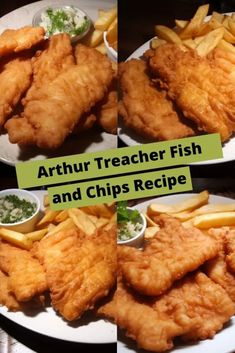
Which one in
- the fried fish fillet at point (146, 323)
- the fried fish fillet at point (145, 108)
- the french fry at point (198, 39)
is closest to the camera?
the fried fish fillet at point (146, 323)

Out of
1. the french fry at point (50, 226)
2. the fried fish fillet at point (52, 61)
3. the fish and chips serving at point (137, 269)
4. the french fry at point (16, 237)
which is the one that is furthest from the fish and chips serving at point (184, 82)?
the french fry at point (16, 237)

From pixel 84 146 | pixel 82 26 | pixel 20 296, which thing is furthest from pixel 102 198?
pixel 82 26

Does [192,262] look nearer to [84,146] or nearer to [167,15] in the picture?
[84,146]

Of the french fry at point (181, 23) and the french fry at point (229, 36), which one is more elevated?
the french fry at point (181, 23)

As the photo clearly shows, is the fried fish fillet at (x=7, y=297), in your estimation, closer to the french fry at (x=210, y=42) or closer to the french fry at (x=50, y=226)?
the french fry at (x=50, y=226)

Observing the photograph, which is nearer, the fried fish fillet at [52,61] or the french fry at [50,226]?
the fried fish fillet at [52,61]

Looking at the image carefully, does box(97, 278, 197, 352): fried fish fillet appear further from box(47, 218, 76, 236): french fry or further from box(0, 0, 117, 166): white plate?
box(0, 0, 117, 166): white plate

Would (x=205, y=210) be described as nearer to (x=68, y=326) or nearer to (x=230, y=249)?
(x=230, y=249)

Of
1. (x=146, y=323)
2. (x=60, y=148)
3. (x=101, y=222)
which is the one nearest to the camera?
(x=146, y=323)

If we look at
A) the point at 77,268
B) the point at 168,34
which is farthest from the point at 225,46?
the point at 77,268
